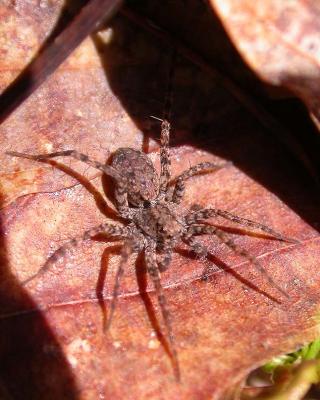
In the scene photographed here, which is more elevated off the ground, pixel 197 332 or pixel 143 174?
pixel 143 174

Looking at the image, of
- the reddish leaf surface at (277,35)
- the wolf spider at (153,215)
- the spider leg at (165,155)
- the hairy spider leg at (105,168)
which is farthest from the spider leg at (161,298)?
the reddish leaf surface at (277,35)

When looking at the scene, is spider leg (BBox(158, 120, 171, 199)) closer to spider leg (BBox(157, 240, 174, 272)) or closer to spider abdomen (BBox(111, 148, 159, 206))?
spider abdomen (BBox(111, 148, 159, 206))

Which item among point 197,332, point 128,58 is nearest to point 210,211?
point 197,332

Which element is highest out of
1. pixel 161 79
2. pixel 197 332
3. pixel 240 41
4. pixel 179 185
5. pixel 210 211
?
pixel 161 79

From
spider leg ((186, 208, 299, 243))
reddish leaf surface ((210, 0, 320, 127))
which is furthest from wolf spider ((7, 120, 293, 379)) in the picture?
reddish leaf surface ((210, 0, 320, 127))

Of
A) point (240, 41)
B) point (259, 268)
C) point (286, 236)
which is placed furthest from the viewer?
point (286, 236)

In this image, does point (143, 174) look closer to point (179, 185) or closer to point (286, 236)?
point (179, 185)

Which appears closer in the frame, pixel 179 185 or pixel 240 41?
pixel 240 41

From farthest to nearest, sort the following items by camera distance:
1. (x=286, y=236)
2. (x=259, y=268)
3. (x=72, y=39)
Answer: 1. (x=286, y=236)
2. (x=259, y=268)
3. (x=72, y=39)
